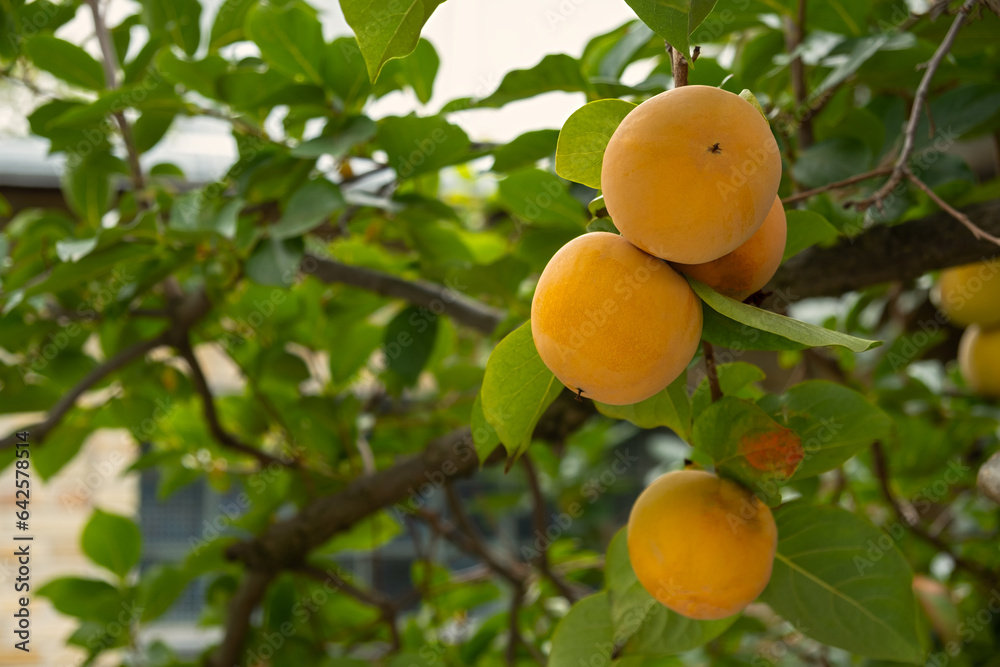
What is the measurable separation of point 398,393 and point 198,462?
36 centimetres

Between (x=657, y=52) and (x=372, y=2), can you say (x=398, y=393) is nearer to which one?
(x=657, y=52)

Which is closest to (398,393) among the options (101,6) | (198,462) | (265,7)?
(198,462)

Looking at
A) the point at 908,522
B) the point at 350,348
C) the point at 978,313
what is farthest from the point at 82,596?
the point at 978,313

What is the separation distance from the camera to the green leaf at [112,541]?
3.33ft

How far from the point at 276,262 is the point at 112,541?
644 mm

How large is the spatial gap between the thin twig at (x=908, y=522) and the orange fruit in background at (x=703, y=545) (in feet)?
1.33

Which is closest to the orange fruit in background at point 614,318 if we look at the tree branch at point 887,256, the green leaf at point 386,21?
the green leaf at point 386,21

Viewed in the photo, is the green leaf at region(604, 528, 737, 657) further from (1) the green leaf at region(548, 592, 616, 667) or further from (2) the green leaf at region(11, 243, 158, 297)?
(2) the green leaf at region(11, 243, 158, 297)

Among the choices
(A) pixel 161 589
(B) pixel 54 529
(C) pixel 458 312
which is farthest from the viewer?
(B) pixel 54 529

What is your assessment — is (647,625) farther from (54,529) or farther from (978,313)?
(54,529)

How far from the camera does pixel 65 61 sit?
2.50 feet

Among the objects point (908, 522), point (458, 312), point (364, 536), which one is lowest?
point (364, 536)

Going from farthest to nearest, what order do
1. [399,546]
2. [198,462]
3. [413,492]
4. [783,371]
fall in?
[399,546], [783,371], [198,462], [413,492]

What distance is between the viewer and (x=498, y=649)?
3.81ft
